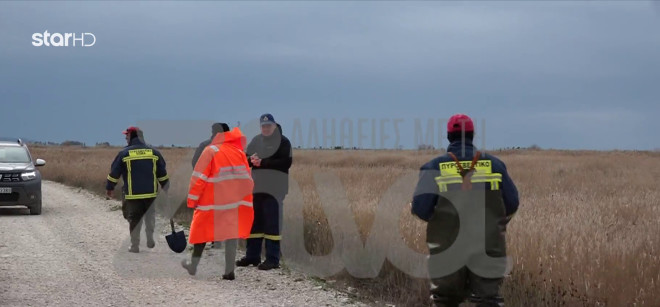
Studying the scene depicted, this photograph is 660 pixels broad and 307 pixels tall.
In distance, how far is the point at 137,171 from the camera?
11.2 meters

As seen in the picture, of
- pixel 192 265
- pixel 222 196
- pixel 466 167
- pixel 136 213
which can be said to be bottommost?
pixel 192 265

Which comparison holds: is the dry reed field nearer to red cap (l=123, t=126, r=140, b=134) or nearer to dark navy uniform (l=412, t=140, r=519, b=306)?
dark navy uniform (l=412, t=140, r=519, b=306)

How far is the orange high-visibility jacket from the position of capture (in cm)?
879

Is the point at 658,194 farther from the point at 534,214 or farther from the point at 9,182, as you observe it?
the point at 9,182

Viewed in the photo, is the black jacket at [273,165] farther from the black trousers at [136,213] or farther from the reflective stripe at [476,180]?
the reflective stripe at [476,180]

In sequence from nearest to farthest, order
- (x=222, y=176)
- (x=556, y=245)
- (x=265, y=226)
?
(x=556, y=245) → (x=222, y=176) → (x=265, y=226)

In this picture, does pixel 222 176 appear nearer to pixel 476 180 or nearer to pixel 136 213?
pixel 136 213

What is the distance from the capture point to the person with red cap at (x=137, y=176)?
1121 centimetres

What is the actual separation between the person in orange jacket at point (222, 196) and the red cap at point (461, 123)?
3.99 m

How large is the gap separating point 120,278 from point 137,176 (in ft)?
8.29

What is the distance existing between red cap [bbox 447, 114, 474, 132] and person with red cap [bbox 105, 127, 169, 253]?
21.8 feet

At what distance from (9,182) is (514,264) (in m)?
13.4

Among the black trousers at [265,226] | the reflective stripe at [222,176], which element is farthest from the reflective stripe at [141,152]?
the reflective stripe at [222,176]

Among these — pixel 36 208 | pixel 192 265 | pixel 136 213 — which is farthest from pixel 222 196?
pixel 36 208
